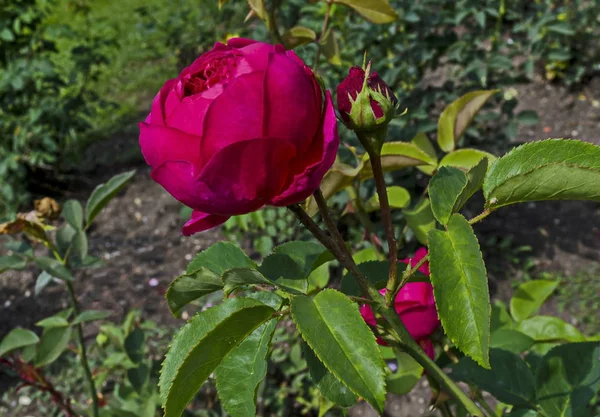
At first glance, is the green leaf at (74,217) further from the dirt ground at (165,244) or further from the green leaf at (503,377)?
the dirt ground at (165,244)

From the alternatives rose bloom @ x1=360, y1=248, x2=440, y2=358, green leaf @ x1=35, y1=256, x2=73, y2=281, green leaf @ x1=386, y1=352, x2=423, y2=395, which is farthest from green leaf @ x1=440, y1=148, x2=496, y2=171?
green leaf @ x1=35, y1=256, x2=73, y2=281

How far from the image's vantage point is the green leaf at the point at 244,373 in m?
0.46

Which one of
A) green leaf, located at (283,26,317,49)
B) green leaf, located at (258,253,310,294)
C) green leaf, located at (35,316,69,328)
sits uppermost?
green leaf, located at (283,26,317,49)

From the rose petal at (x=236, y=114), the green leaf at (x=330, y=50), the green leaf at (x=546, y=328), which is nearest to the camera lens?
the rose petal at (x=236, y=114)

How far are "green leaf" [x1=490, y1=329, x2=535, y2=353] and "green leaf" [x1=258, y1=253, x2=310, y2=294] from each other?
1.13 feet

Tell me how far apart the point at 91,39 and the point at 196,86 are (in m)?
2.73

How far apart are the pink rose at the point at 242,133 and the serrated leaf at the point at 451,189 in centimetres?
10

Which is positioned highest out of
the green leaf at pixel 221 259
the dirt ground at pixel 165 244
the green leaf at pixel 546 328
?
the green leaf at pixel 221 259

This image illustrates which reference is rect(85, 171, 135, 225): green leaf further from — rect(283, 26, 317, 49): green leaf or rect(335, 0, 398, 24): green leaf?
rect(335, 0, 398, 24): green leaf

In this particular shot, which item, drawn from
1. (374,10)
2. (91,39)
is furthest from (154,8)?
(374,10)

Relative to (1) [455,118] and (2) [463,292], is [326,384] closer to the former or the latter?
(2) [463,292]

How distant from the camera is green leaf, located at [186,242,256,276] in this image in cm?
57

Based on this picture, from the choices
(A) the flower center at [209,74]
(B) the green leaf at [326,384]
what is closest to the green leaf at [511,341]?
(B) the green leaf at [326,384]

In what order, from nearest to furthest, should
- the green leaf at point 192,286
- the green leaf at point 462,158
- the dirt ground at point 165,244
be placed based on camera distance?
the green leaf at point 192,286 < the green leaf at point 462,158 < the dirt ground at point 165,244
